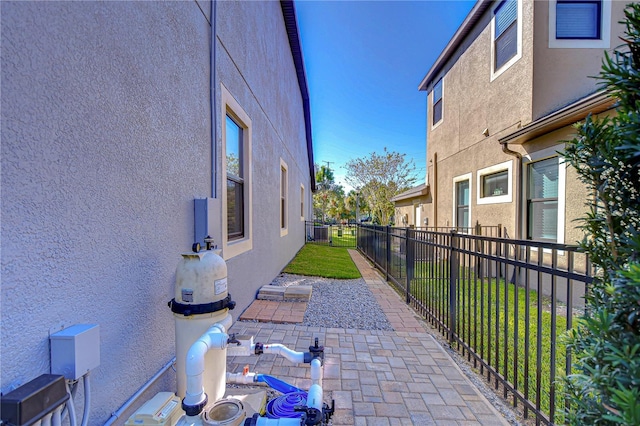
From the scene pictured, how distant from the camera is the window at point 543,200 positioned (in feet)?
Result: 20.5

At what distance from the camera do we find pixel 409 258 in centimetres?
528

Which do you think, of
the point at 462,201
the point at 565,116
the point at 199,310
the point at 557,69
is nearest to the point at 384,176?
the point at 462,201

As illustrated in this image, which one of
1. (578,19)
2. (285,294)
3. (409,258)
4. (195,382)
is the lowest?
(285,294)

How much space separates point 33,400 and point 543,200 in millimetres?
8376

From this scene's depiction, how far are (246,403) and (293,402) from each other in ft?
1.20

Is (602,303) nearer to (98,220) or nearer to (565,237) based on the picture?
(98,220)

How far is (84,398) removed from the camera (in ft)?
4.92

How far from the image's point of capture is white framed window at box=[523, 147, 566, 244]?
5.92 m

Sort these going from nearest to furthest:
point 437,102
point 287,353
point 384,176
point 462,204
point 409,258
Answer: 1. point 287,353
2. point 409,258
3. point 462,204
4. point 437,102
5. point 384,176

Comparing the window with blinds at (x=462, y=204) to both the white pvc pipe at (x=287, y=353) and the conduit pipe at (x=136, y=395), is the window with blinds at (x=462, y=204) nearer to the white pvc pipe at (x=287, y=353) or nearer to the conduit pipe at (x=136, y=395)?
the white pvc pipe at (x=287, y=353)

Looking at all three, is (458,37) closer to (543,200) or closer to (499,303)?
(543,200)

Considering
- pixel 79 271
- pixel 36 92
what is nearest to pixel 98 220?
pixel 79 271

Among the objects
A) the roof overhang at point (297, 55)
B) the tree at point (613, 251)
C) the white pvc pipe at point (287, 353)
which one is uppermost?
the roof overhang at point (297, 55)

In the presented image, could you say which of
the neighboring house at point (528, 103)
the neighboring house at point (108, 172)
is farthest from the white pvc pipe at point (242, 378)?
the neighboring house at point (528, 103)
